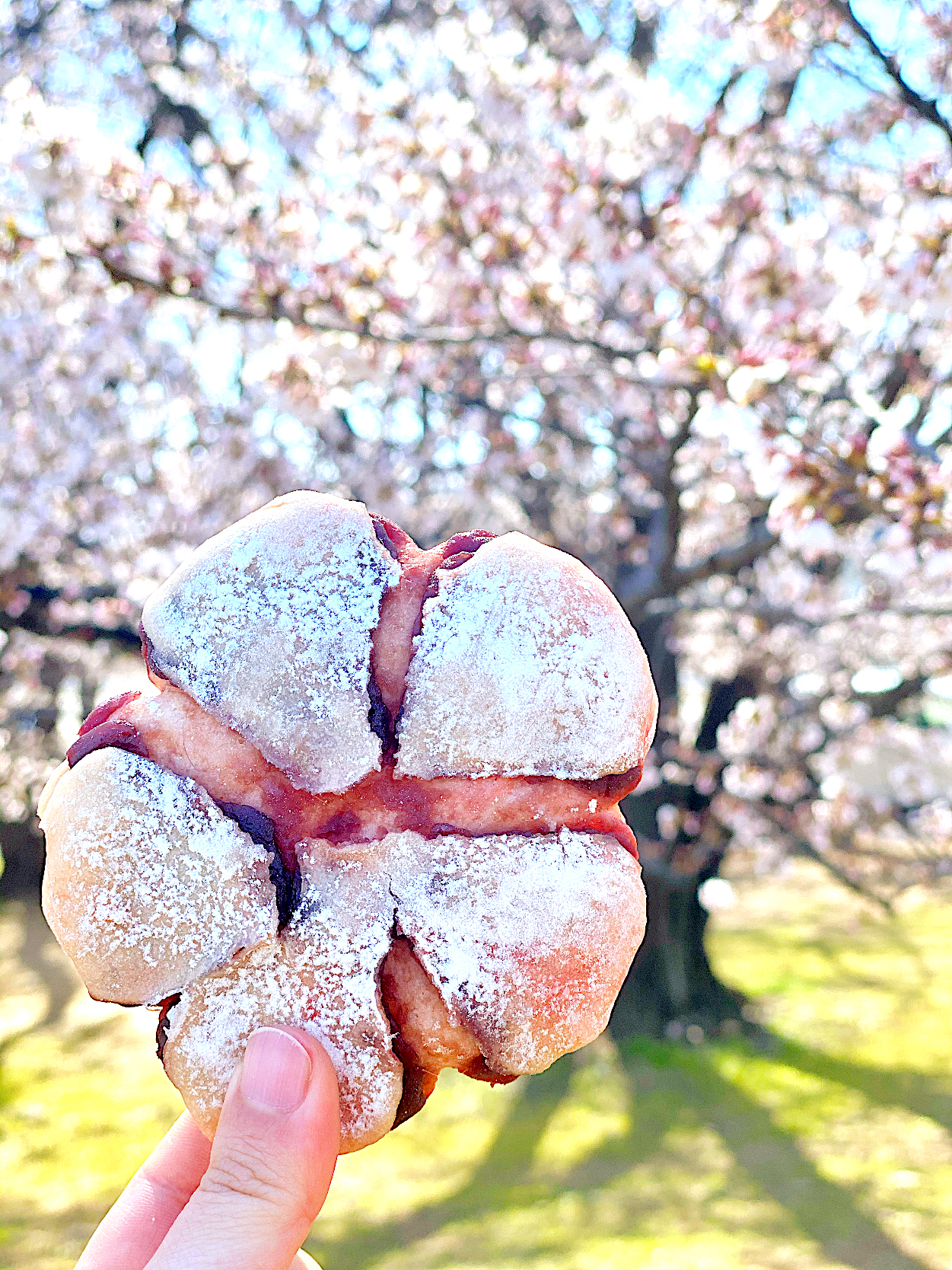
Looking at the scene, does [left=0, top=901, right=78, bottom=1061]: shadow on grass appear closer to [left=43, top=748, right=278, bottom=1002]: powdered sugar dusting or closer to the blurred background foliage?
the blurred background foliage

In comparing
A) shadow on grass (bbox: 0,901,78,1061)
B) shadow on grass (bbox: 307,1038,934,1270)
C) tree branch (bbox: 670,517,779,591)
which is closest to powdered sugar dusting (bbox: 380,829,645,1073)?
tree branch (bbox: 670,517,779,591)

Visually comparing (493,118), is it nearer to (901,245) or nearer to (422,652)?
(901,245)

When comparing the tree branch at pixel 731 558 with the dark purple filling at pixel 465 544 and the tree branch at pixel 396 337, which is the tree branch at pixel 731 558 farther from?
the dark purple filling at pixel 465 544

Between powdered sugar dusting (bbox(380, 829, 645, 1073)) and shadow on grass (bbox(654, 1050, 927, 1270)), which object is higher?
powdered sugar dusting (bbox(380, 829, 645, 1073))

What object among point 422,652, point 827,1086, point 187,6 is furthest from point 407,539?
point 187,6

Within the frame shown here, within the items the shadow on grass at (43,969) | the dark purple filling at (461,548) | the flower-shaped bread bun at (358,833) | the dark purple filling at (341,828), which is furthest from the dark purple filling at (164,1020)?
the shadow on grass at (43,969)

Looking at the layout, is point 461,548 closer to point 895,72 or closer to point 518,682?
point 518,682
